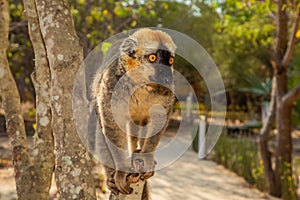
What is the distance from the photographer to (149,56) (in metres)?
1.56

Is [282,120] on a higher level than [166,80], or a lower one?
lower

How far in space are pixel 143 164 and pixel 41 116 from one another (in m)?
1.11

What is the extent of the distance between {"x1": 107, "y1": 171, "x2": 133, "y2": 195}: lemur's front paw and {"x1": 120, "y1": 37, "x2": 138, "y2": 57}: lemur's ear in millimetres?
509

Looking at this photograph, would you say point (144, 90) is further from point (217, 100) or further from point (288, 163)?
point (288, 163)

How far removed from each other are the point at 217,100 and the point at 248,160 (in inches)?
259

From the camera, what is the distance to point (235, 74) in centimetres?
1750

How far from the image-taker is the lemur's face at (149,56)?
1531 millimetres

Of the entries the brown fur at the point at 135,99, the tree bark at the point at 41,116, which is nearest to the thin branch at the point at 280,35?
the tree bark at the point at 41,116

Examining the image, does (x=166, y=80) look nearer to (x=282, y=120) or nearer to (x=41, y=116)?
(x=41, y=116)

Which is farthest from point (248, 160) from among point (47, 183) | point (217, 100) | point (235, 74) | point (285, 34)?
point (235, 74)

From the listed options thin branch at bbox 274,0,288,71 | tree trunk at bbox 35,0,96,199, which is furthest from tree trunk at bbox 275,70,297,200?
tree trunk at bbox 35,0,96,199

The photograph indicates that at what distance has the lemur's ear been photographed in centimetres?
163

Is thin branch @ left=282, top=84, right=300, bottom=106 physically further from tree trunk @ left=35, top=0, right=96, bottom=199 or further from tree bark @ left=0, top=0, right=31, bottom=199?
tree trunk @ left=35, top=0, right=96, bottom=199

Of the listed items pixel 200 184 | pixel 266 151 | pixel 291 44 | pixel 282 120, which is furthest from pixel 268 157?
pixel 291 44
